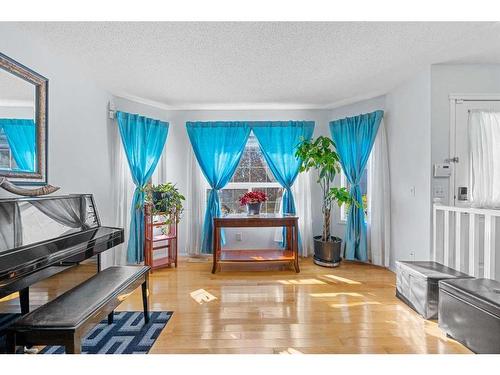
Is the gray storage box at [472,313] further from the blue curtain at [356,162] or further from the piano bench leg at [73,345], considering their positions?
the piano bench leg at [73,345]

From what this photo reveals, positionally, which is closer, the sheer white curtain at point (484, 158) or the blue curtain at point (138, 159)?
the sheer white curtain at point (484, 158)

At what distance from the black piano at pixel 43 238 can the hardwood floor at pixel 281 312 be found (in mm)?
309

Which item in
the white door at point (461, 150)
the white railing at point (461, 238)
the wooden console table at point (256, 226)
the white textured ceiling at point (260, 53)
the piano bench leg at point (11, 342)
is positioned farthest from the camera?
the wooden console table at point (256, 226)

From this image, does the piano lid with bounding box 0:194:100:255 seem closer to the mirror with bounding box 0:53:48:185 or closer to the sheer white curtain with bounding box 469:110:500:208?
the mirror with bounding box 0:53:48:185

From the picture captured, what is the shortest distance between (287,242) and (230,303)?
5.20ft

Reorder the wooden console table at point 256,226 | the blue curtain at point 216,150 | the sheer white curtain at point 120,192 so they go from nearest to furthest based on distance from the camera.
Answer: the wooden console table at point 256,226, the sheer white curtain at point 120,192, the blue curtain at point 216,150

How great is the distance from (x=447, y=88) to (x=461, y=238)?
1543mm

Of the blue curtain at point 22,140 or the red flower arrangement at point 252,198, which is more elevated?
the blue curtain at point 22,140

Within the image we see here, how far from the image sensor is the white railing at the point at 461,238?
2082 mm

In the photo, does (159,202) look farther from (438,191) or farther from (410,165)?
(438,191)

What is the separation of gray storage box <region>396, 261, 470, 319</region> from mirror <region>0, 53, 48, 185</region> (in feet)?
11.1

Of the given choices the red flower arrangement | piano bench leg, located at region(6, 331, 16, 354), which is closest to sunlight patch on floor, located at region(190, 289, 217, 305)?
the red flower arrangement

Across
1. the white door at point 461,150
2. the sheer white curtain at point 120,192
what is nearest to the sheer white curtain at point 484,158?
the white door at point 461,150

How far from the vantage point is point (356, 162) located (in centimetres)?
348
